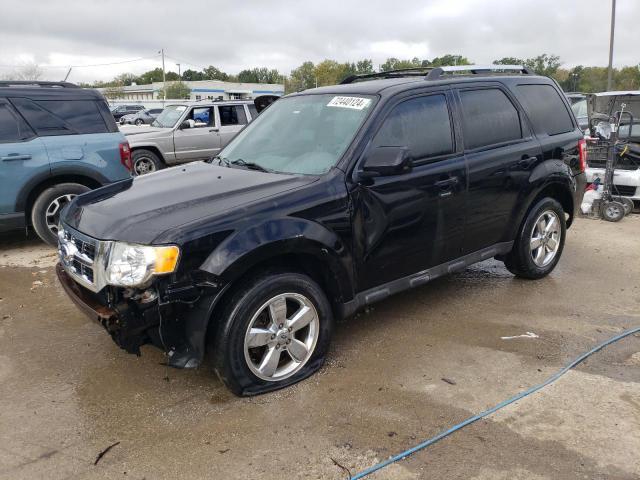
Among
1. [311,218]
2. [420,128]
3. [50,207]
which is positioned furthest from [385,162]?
[50,207]

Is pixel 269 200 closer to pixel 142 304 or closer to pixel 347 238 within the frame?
pixel 347 238

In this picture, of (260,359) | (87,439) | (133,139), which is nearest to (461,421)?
(260,359)

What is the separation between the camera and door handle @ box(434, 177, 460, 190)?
13.2ft

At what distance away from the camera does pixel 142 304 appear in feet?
9.49

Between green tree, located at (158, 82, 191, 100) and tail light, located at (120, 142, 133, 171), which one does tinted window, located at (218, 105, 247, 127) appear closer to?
tail light, located at (120, 142, 133, 171)

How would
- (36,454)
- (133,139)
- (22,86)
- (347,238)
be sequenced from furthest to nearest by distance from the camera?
(133,139)
(22,86)
(347,238)
(36,454)

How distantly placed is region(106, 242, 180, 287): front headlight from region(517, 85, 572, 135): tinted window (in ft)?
11.6

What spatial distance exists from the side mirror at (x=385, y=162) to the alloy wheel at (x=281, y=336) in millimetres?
935

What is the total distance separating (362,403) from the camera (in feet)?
10.6

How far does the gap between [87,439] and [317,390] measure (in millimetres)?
1326

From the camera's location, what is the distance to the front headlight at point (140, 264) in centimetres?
285

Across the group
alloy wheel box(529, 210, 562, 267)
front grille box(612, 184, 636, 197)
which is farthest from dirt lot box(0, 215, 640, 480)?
front grille box(612, 184, 636, 197)

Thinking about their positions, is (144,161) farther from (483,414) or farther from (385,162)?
(483,414)

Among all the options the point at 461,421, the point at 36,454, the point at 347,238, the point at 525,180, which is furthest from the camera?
the point at 525,180
